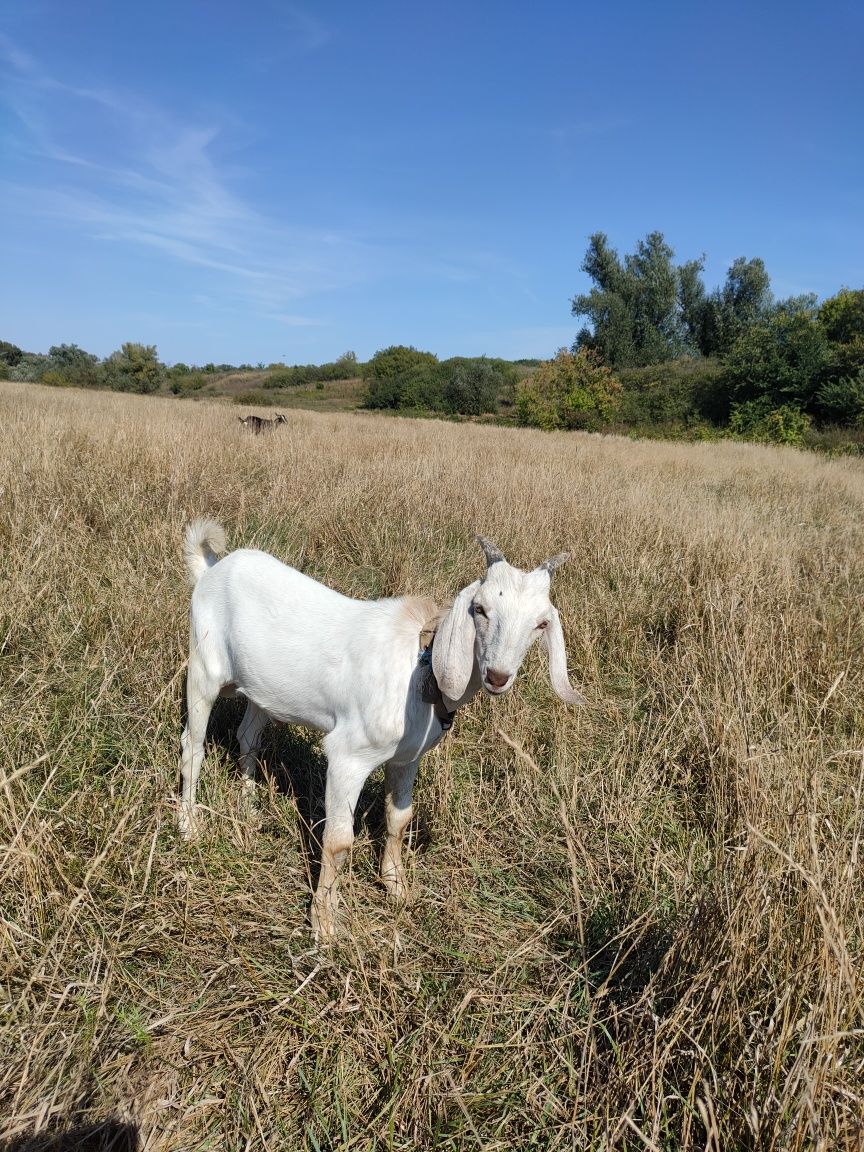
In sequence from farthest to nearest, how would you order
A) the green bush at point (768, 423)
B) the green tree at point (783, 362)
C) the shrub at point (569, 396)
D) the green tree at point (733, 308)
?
1. the green tree at point (733, 308)
2. the shrub at point (569, 396)
3. the green tree at point (783, 362)
4. the green bush at point (768, 423)

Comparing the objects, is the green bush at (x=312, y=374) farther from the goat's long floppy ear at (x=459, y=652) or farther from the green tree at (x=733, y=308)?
the goat's long floppy ear at (x=459, y=652)

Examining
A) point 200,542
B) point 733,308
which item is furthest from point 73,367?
point 200,542

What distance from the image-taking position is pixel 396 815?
2.41 m

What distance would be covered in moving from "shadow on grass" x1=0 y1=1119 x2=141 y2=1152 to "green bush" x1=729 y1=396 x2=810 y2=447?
27514 mm

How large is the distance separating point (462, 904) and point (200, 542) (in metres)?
1.96

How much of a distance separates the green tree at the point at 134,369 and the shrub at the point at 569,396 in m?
35.6

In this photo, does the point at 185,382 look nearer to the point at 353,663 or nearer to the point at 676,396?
the point at 676,396

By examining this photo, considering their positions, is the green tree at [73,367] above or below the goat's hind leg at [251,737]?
above

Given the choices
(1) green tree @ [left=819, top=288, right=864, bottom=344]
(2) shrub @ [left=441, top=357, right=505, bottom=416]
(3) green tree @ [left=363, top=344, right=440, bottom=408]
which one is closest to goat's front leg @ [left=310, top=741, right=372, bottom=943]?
(1) green tree @ [left=819, top=288, right=864, bottom=344]

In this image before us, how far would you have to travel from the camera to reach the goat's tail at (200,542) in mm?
2982

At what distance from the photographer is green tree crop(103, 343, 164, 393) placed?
5331 centimetres

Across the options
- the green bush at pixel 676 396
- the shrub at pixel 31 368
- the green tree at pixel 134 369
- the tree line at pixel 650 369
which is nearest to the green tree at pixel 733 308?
the tree line at pixel 650 369

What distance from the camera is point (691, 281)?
159 feet

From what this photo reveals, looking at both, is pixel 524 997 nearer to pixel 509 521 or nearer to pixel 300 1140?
pixel 300 1140
